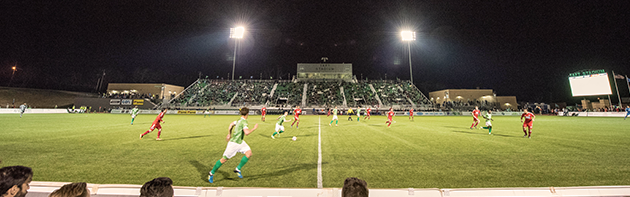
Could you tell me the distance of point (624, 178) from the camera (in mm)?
4539

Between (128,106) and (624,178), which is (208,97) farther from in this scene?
(624,178)

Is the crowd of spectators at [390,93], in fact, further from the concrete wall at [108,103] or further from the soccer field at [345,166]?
the concrete wall at [108,103]

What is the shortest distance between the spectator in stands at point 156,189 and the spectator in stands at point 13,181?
1356 mm

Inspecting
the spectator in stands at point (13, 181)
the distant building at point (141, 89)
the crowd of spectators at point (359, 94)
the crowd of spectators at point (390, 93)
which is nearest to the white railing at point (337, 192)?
the spectator in stands at point (13, 181)

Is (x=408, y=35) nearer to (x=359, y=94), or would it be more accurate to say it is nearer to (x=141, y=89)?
(x=359, y=94)

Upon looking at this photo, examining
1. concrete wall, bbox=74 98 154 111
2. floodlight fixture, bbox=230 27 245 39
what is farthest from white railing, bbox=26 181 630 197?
concrete wall, bbox=74 98 154 111

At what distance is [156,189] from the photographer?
6.53 feet

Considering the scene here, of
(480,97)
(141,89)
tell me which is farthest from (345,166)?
(480,97)

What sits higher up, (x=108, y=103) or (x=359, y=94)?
(x=359, y=94)

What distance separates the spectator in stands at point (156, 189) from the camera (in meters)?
1.94

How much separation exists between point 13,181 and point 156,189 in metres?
1.63

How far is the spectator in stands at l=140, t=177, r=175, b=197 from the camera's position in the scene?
1.94m

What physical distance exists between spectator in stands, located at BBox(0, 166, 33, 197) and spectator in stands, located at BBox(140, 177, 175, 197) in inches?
53.4

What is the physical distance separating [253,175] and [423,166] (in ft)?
13.5
